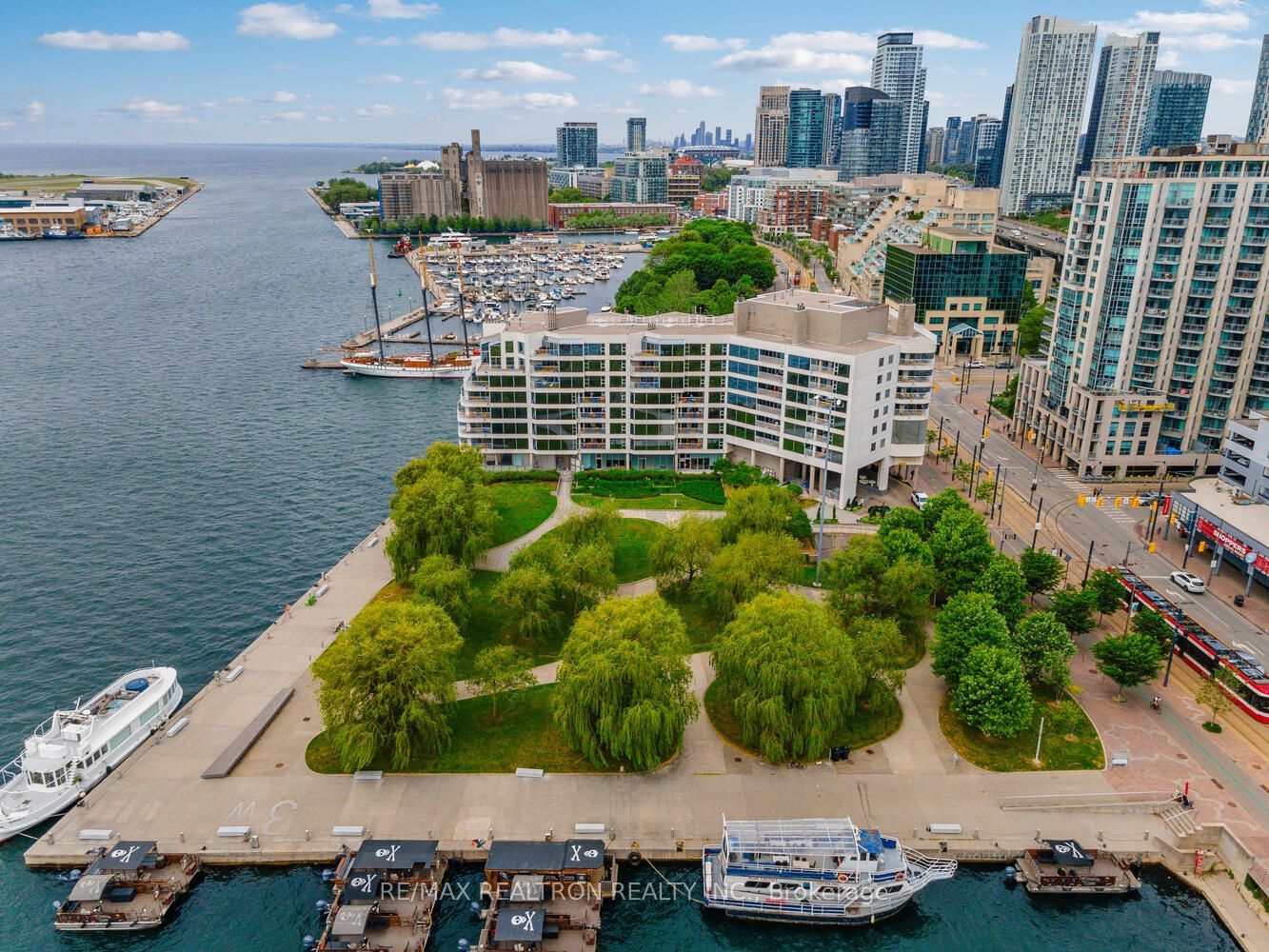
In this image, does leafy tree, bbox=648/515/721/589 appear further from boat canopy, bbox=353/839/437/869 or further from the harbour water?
boat canopy, bbox=353/839/437/869

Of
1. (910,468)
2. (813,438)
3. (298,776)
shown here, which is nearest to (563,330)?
(813,438)

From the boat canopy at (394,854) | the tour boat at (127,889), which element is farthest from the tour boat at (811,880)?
the tour boat at (127,889)

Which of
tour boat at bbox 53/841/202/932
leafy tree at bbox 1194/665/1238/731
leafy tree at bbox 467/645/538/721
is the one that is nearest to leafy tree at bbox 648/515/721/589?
leafy tree at bbox 467/645/538/721

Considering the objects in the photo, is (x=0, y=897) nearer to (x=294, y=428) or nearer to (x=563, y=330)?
(x=563, y=330)

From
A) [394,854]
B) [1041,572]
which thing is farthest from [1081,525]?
[394,854]

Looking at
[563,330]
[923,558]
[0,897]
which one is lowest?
[0,897]

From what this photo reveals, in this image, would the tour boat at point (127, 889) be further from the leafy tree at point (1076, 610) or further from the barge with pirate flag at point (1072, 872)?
the leafy tree at point (1076, 610)
